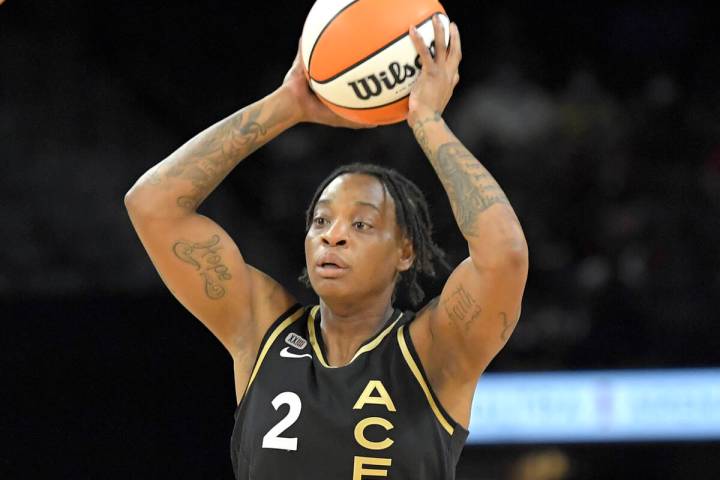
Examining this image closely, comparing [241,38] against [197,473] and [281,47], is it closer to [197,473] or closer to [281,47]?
[281,47]

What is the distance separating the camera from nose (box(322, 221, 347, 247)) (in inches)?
119

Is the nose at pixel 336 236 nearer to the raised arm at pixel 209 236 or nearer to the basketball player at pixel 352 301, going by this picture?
the basketball player at pixel 352 301

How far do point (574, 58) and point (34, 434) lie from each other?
163 inches

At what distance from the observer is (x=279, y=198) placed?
6836mm

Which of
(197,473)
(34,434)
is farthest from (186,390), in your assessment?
(34,434)

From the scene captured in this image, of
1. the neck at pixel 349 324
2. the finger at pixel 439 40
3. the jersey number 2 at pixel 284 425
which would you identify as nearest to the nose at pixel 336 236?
the neck at pixel 349 324

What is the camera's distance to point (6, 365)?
571cm

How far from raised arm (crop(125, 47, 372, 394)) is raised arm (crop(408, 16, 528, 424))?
481mm

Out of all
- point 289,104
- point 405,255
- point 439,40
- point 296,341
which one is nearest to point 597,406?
point 405,255

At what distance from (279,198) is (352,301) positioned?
3800 millimetres

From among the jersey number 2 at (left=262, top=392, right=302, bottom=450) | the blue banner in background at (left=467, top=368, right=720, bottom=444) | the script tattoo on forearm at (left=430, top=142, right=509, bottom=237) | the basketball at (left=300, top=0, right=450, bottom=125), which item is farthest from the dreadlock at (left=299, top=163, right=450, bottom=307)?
the blue banner in background at (left=467, top=368, right=720, bottom=444)

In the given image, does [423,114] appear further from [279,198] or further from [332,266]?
[279,198]

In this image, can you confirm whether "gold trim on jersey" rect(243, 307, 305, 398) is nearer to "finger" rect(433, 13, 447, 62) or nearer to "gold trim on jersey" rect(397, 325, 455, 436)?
"gold trim on jersey" rect(397, 325, 455, 436)

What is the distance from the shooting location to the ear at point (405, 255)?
3.23 meters
